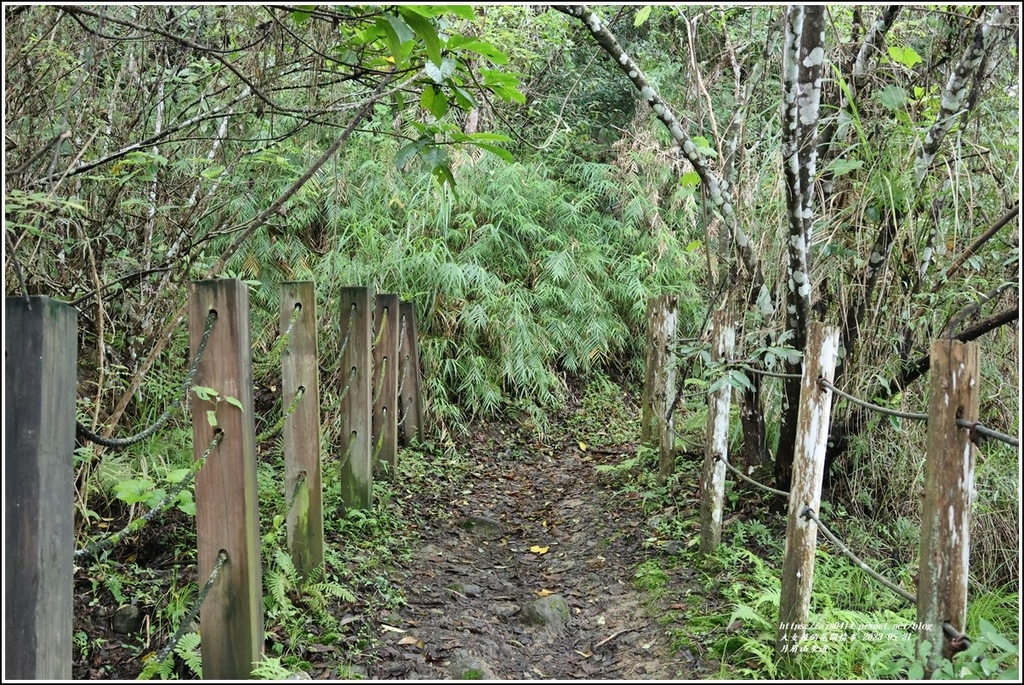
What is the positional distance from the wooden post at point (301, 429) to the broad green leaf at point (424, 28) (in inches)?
57.3

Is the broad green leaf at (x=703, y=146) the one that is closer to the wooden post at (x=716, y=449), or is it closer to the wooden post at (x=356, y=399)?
the wooden post at (x=716, y=449)

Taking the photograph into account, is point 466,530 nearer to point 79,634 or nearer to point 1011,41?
point 79,634

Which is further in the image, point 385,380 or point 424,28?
point 385,380

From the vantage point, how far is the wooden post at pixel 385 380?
5.77 m

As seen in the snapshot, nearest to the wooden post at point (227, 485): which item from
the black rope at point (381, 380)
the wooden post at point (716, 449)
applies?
the wooden post at point (716, 449)

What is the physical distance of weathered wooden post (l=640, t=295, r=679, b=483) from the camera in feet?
17.8

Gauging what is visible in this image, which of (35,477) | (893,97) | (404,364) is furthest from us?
(404,364)

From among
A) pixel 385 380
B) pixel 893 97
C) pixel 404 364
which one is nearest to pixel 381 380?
pixel 385 380

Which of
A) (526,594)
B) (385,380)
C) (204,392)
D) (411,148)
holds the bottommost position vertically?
(526,594)

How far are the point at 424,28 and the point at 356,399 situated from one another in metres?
2.73

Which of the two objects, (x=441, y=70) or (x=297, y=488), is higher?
(x=441, y=70)

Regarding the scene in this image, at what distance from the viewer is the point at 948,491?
2254 millimetres

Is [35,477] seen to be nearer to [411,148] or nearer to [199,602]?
[199,602]

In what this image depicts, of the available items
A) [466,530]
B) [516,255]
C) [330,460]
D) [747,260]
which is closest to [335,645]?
[466,530]
